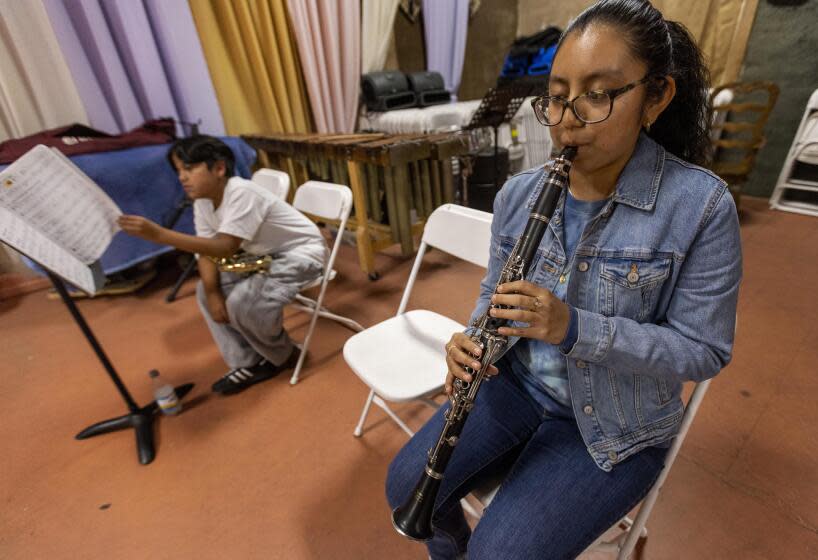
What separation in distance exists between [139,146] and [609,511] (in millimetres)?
3234

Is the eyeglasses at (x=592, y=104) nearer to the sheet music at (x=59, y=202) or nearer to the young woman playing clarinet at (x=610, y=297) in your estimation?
the young woman playing clarinet at (x=610, y=297)

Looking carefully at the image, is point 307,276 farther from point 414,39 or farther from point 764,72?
point 764,72

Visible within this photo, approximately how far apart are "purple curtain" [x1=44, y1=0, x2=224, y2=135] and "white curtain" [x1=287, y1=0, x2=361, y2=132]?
2.76 feet

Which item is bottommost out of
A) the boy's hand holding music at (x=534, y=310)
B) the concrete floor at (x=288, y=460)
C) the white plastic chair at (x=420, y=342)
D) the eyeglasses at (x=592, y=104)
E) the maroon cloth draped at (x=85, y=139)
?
the concrete floor at (x=288, y=460)

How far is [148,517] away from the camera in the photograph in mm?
1388

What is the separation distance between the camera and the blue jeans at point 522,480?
73cm

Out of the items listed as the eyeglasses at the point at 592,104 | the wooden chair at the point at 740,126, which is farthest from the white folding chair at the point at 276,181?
the wooden chair at the point at 740,126

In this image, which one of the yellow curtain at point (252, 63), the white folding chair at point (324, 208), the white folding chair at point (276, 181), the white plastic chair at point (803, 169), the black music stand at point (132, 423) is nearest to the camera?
the black music stand at point (132, 423)

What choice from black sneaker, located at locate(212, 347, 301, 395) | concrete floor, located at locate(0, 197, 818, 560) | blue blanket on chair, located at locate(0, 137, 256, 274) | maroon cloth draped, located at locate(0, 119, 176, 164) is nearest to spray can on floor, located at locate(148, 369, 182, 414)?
concrete floor, located at locate(0, 197, 818, 560)

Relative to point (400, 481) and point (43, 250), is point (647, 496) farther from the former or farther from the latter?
point (43, 250)

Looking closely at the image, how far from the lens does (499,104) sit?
272 centimetres

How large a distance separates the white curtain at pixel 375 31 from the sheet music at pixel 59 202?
10.3ft

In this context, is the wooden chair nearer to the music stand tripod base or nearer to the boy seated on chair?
the boy seated on chair

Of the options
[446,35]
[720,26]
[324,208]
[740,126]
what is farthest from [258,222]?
[720,26]
